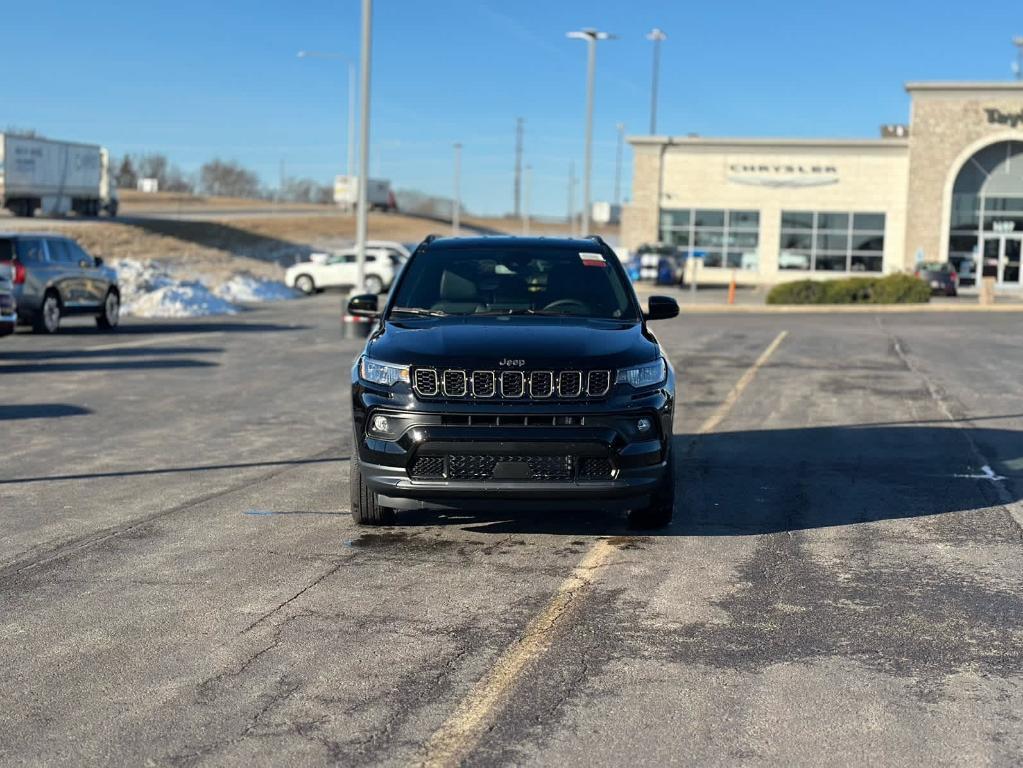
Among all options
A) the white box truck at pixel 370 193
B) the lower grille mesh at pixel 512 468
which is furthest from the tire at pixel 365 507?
the white box truck at pixel 370 193

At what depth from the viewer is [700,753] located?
436cm

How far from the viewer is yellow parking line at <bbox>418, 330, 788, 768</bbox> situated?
438 centimetres

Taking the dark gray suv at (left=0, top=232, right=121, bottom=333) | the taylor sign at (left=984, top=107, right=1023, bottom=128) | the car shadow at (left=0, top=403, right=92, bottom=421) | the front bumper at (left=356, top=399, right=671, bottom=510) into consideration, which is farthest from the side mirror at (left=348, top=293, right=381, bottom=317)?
the taylor sign at (left=984, top=107, right=1023, bottom=128)

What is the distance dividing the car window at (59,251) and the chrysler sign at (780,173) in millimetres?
42836

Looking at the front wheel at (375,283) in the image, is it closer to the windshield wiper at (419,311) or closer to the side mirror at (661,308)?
the side mirror at (661,308)

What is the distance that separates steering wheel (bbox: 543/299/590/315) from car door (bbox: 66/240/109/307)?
17978 mm

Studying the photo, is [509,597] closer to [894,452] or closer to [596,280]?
[596,280]

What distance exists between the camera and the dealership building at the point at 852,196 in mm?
58188

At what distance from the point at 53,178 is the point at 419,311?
5507 centimetres

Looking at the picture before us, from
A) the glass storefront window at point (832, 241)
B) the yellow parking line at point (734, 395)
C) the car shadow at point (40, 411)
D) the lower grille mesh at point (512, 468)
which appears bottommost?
the car shadow at point (40, 411)

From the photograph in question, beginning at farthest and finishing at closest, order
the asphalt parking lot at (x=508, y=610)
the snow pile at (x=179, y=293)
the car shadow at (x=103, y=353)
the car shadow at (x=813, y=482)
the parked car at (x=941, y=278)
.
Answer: the parked car at (x=941, y=278) → the snow pile at (x=179, y=293) → the car shadow at (x=103, y=353) → the car shadow at (x=813, y=482) → the asphalt parking lot at (x=508, y=610)

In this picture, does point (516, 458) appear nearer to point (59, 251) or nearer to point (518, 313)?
point (518, 313)

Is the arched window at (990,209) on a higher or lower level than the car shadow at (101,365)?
higher

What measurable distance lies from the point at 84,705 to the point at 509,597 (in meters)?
2.19
